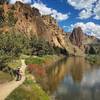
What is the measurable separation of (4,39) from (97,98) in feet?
125

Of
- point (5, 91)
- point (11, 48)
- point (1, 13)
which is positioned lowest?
point (5, 91)

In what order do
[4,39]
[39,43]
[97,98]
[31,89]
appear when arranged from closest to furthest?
1. [31,89]
2. [97,98]
3. [4,39]
4. [39,43]

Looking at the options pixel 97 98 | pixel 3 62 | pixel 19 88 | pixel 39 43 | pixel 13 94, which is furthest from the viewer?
pixel 39 43

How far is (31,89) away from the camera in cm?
4347

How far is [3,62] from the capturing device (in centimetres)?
7288

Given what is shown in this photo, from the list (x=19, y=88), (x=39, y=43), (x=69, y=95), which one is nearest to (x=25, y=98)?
(x=19, y=88)

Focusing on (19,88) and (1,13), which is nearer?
(19,88)

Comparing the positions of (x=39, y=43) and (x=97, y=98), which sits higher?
(x=39, y=43)

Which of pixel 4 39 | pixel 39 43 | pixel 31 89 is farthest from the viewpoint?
pixel 39 43

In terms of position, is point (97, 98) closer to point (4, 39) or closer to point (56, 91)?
point (56, 91)

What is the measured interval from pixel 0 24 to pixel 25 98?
930 inches

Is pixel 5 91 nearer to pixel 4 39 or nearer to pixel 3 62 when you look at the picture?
pixel 3 62

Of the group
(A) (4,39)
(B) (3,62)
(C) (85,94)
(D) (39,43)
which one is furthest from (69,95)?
(D) (39,43)

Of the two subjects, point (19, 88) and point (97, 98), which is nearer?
point (19, 88)
